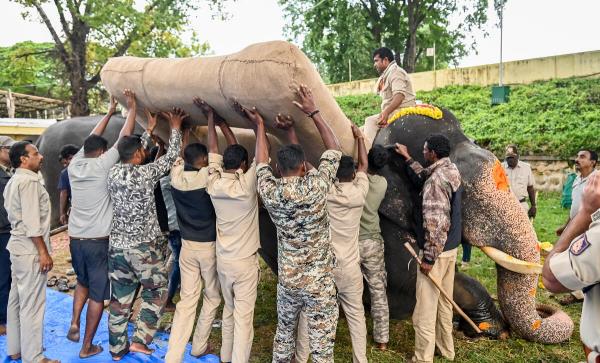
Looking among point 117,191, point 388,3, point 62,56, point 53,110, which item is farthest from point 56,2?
point 388,3

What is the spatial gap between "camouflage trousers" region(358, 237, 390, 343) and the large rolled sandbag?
0.91 metres

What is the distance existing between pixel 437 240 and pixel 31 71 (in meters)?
20.6

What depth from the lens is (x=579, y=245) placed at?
1991 mm

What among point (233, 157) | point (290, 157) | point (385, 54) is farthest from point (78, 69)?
point (290, 157)

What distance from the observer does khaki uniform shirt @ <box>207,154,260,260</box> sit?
386 centimetres

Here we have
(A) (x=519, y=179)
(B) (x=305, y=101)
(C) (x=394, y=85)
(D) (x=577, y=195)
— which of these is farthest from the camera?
(A) (x=519, y=179)

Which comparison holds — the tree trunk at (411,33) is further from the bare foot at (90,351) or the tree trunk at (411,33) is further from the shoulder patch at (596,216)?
the shoulder patch at (596,216)

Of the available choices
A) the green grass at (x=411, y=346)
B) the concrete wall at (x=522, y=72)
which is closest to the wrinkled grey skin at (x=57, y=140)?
the green grass at (x=411, y=346)

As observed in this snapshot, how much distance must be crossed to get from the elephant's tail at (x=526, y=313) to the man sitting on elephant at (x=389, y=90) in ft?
6.13

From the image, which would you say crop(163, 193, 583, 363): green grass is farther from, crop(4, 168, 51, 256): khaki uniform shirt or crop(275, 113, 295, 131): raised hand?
crop(275, 113, 295, 131): raised hand

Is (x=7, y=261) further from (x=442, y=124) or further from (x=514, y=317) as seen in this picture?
(x=514, y=317)

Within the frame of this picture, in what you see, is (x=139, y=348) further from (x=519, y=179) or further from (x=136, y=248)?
(x=519, y=179)

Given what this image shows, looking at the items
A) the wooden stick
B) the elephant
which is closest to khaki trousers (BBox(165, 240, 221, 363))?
the elephant

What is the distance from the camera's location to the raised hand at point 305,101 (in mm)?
3312
